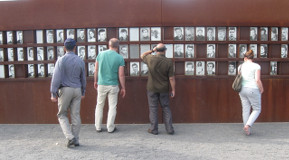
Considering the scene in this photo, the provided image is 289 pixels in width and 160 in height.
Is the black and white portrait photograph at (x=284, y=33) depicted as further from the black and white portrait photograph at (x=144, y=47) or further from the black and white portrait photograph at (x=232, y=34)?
the black and white portrait photograph at (x=144, y=47)

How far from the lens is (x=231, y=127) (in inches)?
209

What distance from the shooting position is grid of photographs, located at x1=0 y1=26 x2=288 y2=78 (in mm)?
5543

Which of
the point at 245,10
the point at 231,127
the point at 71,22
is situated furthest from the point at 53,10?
the point at 231,127

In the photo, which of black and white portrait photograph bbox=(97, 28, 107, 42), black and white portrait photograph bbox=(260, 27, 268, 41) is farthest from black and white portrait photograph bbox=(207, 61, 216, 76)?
black and white portrait photograph bbox=(97, 28, 107, 42)

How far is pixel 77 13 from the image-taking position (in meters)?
5.52

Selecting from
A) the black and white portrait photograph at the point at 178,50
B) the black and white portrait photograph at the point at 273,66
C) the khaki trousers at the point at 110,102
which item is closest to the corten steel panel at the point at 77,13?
the black and white portrait photograph at the point at 178,50

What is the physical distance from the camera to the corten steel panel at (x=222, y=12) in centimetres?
543

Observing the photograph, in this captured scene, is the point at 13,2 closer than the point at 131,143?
No

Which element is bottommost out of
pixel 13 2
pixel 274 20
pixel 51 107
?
pixel 51 107

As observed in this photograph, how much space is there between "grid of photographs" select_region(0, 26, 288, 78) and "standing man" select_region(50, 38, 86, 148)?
1438mm

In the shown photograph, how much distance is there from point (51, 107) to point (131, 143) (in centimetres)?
229

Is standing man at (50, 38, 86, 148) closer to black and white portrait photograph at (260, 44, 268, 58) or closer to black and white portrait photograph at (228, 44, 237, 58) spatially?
black and white portrait photograph at (228, 44, 237, 58)

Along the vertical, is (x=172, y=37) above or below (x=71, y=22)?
below

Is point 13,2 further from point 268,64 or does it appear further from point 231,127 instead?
point 268,64
